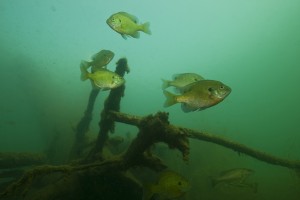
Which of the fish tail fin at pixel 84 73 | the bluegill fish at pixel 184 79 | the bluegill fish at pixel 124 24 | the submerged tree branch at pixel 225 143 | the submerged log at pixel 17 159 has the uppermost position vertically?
the bluegill fish at pixel 124 24

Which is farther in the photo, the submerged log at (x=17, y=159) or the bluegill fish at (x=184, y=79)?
the submerged log at (x=17, y=159)

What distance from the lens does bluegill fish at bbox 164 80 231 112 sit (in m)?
3.93

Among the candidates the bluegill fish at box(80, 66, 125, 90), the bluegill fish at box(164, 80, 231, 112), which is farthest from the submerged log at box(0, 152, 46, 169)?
the bluegill fish at box(164, 80, 231, 112)

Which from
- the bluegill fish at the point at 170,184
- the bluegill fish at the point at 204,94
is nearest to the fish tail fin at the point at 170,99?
the bluegill fish at the point at 204,94

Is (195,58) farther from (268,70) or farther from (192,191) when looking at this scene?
(192,191)

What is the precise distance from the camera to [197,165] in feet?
48.3

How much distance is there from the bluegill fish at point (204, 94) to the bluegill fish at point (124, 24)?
248 centimetres

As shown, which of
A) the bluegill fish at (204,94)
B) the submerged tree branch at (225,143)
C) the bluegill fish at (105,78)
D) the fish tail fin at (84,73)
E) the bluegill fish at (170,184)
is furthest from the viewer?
the submerged tree branch at (225,143)

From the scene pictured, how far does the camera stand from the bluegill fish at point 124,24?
5.87 metres

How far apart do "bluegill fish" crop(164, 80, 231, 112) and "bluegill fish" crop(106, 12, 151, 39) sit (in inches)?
97.6

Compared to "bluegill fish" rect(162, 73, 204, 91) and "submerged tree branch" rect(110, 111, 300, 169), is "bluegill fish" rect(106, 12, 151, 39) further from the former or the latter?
"submerged tree branch" rect(110, 111, 300, 169)

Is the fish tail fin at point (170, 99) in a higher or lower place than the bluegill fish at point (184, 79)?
lower

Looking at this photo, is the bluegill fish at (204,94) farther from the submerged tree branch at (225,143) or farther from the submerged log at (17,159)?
the submerged log at (17,159)

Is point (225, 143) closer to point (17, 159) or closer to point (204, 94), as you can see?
point (204, 94)
